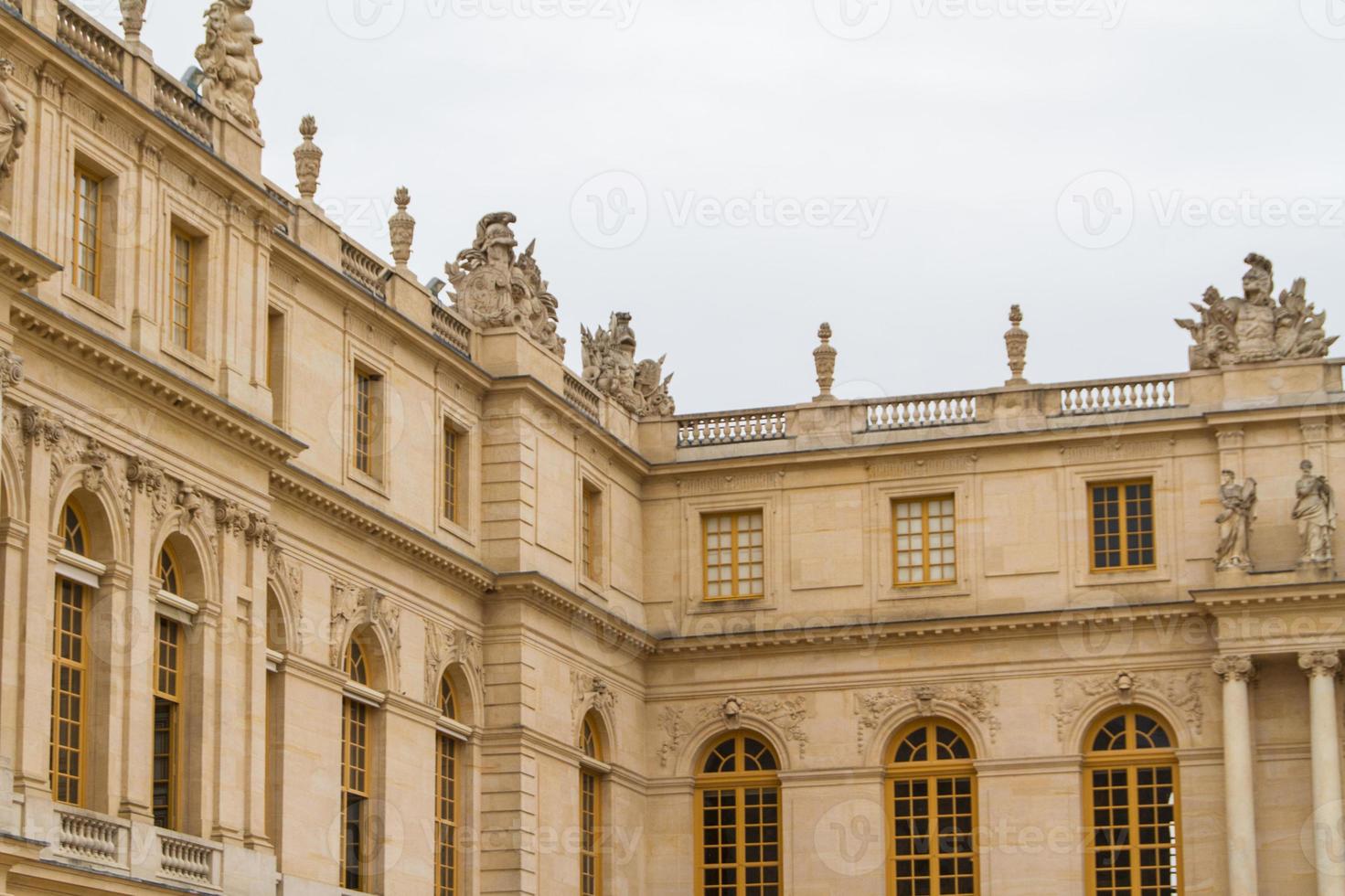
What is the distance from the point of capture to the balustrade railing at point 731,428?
47188mm

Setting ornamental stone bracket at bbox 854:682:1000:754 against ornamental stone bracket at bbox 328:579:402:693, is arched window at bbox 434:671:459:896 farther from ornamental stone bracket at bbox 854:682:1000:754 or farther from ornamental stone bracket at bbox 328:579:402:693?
ornamental stone bracket at bbox 854:682:1000:754

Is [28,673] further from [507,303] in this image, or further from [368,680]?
[507,303]

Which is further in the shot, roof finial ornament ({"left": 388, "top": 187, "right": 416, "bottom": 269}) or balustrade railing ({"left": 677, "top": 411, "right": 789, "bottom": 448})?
balustrade railing ({"left": 677, "top": 411, "right": 789, "bottom": 448})

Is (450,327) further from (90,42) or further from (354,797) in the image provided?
(90,42)

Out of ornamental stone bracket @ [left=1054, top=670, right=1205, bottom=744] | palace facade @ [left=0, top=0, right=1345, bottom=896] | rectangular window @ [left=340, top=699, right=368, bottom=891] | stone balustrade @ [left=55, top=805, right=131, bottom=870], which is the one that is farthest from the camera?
ornamental stone bracket @ [left=1054, top=670, right=1205, bottom=744]

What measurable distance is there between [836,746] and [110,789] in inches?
759

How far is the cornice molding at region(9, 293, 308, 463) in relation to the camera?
27688 millimetres

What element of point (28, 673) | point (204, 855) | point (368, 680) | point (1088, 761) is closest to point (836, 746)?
point (1088, 761)

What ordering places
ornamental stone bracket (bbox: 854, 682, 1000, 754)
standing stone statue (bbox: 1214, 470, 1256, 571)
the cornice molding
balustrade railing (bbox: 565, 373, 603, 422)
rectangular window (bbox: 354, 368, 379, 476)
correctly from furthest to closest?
ornamental stone bracket (bbox: 854, 682, 1000, 754) < balustrade railing (bbox: 565, 373, 603, 422) < standing stone statue (bbox: 1214, 470, 1256, 571) < rectangular window (bbox: 354, 368, 379, 476) < the cornice molding

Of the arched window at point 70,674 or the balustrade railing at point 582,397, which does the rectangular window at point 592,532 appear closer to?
the balustrade railing at point 582,397

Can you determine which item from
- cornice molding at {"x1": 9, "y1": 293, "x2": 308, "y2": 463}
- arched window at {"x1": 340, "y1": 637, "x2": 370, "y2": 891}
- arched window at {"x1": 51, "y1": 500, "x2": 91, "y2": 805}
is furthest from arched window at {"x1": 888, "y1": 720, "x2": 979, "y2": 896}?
arched window at {"x1": 51, "y1": 500, "x2": 91, "y2": 805}

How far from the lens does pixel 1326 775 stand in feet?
136

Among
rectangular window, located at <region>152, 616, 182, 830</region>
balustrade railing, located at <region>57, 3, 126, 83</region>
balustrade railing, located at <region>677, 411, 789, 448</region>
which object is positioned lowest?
rectangular window, located at <region>152, 616, 182, 830</region>

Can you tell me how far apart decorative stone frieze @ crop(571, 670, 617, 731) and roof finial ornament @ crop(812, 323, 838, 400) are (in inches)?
285
